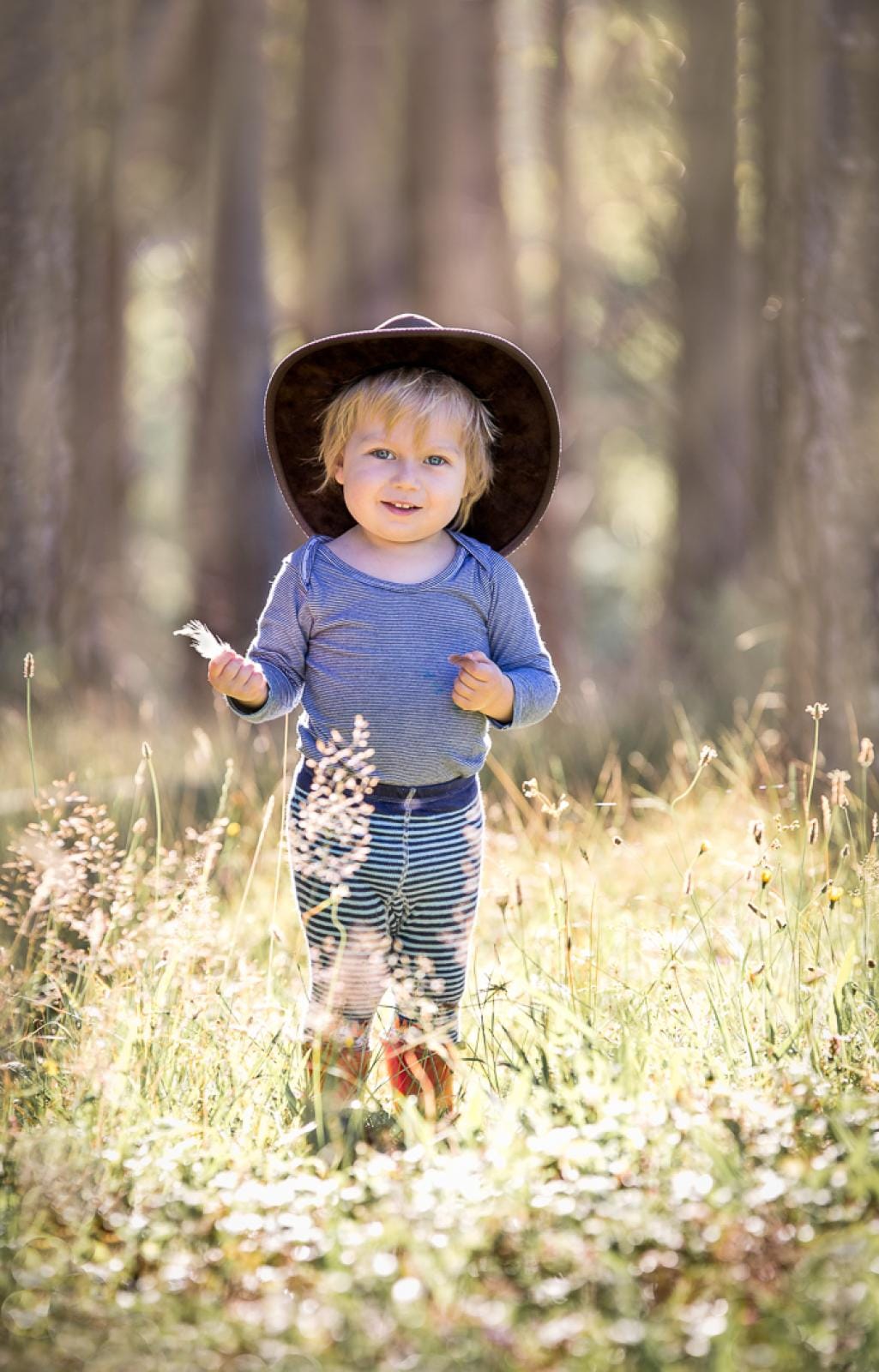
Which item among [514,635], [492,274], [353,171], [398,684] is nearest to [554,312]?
[492,274]

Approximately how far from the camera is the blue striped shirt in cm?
310

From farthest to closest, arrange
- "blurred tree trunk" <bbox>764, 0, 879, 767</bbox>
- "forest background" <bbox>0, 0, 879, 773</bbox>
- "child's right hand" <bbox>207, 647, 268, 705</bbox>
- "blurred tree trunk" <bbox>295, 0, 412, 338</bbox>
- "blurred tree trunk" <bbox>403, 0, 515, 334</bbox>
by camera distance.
Answer: "blurred tree trunk" <bbox>295, 0, 412, 338</bbox> → "blurred tree trunk" <bbox>403, 0, 515, 334</bbox> → "forest background" <bbox>0, 0, 879, 773</bbox> → "blurred tree trunk" <bbox>764, 0, 879, 767</bbox> → "child's right hand" <bbox>207, 647, 268, 705</bbox>

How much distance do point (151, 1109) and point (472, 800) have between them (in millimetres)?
948

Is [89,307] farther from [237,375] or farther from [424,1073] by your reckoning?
[424,1073]

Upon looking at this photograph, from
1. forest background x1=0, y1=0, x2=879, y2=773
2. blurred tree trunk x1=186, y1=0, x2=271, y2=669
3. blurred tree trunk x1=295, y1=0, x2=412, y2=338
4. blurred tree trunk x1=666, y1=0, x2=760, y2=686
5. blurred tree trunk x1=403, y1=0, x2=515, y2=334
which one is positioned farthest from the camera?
blurred tree trunk x1=666, y1=0, x2=760, y2=686

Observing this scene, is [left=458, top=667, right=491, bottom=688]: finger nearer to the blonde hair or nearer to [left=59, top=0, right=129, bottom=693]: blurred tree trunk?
the blonde hair

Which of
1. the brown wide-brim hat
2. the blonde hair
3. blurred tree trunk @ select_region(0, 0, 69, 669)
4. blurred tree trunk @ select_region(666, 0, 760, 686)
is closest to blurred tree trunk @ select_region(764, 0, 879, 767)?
the brown wide-brim hat

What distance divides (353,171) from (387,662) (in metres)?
8.86

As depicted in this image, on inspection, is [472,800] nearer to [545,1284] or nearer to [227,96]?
[545,1284]

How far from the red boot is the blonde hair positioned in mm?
1248

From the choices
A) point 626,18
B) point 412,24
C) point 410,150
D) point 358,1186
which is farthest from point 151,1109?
point 626,18

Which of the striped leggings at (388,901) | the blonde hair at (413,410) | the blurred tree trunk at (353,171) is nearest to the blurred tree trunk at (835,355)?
the blonde hair at (413,410)

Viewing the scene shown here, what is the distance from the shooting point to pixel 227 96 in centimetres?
1083

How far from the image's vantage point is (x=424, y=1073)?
3088mm
